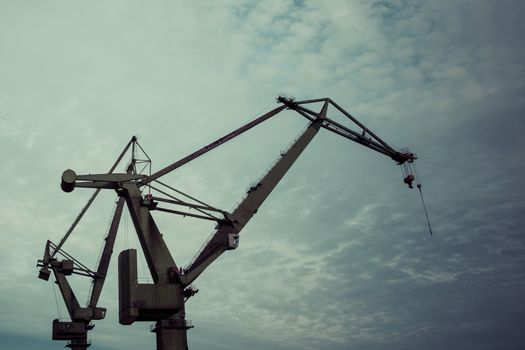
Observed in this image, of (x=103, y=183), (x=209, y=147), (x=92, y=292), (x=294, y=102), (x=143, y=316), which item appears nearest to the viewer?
(x=143, y=316)

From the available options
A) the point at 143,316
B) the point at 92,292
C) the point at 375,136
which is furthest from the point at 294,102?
the point at 92,292

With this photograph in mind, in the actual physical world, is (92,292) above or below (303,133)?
below

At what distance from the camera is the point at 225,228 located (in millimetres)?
42844

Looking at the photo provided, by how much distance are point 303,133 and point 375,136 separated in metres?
8.51

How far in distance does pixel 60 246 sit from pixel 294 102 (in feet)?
126

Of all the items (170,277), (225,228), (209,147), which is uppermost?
(209,147)

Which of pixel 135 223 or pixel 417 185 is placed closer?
pixel 135 223

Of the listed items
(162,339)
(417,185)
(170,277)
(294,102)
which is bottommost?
(162,339)

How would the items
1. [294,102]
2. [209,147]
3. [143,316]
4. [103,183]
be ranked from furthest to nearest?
[294,102] < [209,147] < [103,183] < [143,316]

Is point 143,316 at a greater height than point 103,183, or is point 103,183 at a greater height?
point 103,183

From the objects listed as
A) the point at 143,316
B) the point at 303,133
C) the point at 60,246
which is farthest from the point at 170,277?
the point at 60,246

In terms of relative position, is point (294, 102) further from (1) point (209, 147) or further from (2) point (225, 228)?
(2) point (225, 228)

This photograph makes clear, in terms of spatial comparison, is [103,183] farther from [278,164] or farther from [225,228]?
[278,164]

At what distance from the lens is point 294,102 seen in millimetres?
48531
